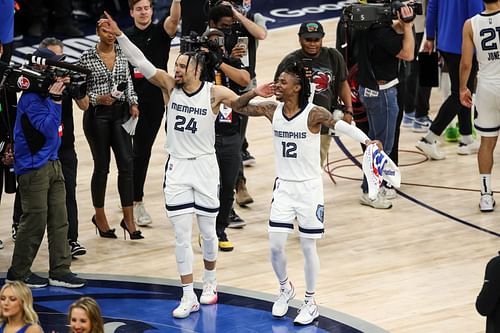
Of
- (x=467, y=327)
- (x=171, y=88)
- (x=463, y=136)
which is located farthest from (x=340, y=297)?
(x=463, y=136)

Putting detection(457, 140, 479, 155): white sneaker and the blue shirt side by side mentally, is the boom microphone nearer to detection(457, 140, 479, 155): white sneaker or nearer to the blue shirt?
the blue shirt

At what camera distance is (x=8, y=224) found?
11.2m

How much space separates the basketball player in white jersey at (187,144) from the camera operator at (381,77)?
104 inches

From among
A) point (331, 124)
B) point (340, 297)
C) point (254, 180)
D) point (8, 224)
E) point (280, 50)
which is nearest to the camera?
point (331, 124)

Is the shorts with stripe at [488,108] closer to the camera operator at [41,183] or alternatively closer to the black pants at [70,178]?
the black pants at [70,178]

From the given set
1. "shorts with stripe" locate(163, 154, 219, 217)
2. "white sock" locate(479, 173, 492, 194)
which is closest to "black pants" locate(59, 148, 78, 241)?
"shorts with stripe" locate(163, 154, 219, 217)

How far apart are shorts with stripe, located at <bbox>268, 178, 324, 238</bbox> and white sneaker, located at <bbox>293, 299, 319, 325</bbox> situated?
1.64ft

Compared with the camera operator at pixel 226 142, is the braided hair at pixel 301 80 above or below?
above

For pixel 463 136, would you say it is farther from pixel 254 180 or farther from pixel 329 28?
pixel 329 28

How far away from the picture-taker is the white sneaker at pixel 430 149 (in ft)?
41.9

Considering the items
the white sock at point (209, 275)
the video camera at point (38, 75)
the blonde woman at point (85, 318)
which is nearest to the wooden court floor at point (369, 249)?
the white sock at point (209, 275)

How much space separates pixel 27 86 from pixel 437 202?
4255 millimetres

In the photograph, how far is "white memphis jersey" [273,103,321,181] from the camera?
8648 millimetres

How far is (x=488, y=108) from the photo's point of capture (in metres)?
11.0
